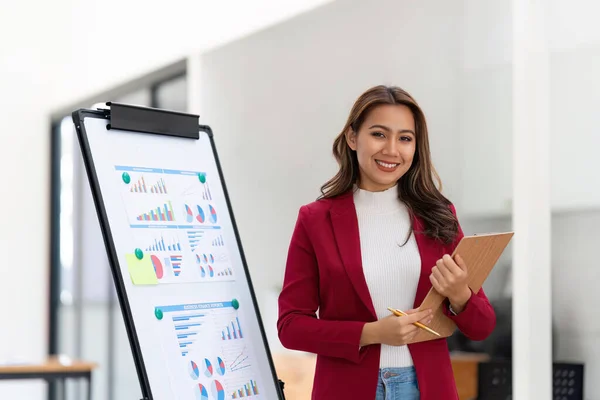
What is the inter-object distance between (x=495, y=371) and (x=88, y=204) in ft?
14.3

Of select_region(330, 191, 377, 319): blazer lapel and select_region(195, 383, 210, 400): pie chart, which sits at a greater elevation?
select_region(330, 191, 377, 319): blazer lapel

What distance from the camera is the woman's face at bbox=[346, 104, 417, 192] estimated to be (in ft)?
5.53

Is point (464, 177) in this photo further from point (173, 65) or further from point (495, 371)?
point (173, 65)

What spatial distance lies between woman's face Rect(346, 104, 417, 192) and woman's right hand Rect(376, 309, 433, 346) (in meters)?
0.29

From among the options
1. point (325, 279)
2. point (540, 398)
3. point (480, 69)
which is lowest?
point (540, 398)

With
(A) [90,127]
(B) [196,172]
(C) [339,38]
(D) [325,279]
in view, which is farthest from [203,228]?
(C) [339,38]

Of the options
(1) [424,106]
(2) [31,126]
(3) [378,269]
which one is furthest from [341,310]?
(2) [31,126]

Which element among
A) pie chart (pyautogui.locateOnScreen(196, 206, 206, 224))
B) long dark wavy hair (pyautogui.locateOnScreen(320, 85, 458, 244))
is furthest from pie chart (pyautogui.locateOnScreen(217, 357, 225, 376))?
long dark wavy hair (pyautogui.locateOnScreen(320, 85, 458, 244))

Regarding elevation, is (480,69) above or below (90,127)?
above

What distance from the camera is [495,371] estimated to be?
281 centimetres

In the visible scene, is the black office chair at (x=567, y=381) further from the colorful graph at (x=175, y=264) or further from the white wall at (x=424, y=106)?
the colorful graph at (x=175, y=264)

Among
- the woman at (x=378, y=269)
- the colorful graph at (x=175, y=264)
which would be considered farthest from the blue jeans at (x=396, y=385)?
the colorful graph at (x=175, y=264)

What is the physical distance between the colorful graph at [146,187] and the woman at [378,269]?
49cm

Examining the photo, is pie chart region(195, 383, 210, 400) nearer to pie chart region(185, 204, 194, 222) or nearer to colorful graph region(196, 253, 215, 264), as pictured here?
colorful graph region(196, 253, 215, 264)
